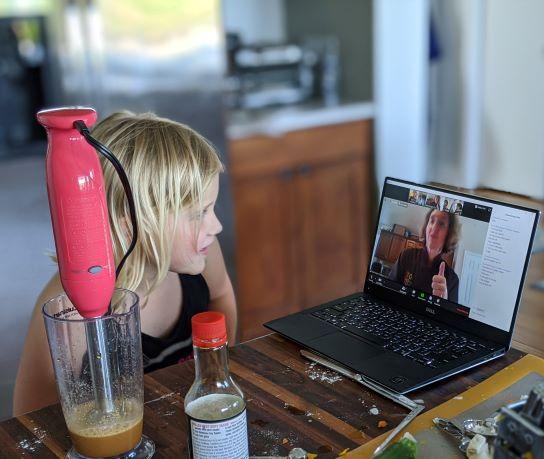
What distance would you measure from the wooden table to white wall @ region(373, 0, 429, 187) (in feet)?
6.99

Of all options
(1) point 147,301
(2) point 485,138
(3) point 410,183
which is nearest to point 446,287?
(3) point 410,183

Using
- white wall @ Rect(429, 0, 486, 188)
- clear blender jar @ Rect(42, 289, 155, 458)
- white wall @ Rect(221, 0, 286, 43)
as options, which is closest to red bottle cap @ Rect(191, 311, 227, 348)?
clear blender jar @ Rect(42, 289, 155, 458)

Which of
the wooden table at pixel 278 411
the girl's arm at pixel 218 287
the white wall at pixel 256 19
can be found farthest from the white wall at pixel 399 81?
the wooden table at pixel 278 411

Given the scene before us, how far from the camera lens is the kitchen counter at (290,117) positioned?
279cm

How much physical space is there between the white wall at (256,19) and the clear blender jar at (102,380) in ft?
9.01

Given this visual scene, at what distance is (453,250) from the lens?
1.17m

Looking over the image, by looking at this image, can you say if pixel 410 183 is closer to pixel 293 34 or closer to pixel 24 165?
pixel 24 165

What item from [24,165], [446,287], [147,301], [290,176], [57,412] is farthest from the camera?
[290,176]

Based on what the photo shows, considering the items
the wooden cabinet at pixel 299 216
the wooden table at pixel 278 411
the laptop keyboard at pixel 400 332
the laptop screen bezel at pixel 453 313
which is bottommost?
the wooden cabinet at pixel 299 216

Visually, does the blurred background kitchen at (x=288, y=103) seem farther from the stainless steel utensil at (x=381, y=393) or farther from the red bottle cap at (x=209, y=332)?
the red bottle cap at (x=209, y=332)

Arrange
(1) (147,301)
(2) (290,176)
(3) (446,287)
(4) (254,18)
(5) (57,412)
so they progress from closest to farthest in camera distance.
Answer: (5) (57,412)
(3) (446,287)
(1) (147,301)
(2) (290,176)
(4) (254,18)

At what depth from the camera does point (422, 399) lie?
40.3 inches

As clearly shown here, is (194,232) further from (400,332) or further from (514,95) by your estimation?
(514,95)

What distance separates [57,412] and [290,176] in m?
2.00
